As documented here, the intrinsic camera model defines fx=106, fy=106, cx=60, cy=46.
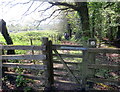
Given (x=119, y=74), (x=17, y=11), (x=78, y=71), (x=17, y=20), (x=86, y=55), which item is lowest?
(x=119, y=74)

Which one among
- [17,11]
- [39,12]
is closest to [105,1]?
[39,12]

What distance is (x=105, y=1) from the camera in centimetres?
730

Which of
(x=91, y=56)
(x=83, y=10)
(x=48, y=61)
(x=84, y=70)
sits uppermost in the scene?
(x=83, y=10)

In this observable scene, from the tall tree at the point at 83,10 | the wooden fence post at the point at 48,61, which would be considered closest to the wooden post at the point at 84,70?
the wooden fence post at the point at 48,61

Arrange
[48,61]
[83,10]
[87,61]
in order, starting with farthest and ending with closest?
[83,10] → [48,61] → [87,61]

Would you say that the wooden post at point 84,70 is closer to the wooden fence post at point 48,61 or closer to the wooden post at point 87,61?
the wooden post at point 87,61

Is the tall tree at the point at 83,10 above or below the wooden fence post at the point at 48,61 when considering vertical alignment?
above

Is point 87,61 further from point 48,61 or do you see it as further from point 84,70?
point 48,61

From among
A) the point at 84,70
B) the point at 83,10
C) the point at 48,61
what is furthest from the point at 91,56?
the point at 83,10

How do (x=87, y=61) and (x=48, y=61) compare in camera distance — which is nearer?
(x=87, y=61)

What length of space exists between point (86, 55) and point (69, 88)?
1.18 m

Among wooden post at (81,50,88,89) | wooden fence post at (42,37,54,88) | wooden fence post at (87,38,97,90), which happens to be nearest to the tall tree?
wooden fence post at (87,38,97,90)

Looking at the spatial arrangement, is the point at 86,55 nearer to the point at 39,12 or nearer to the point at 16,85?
the point at 16,85

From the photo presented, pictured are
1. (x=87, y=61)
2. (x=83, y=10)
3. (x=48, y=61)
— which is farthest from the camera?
(x=83, y=10)
